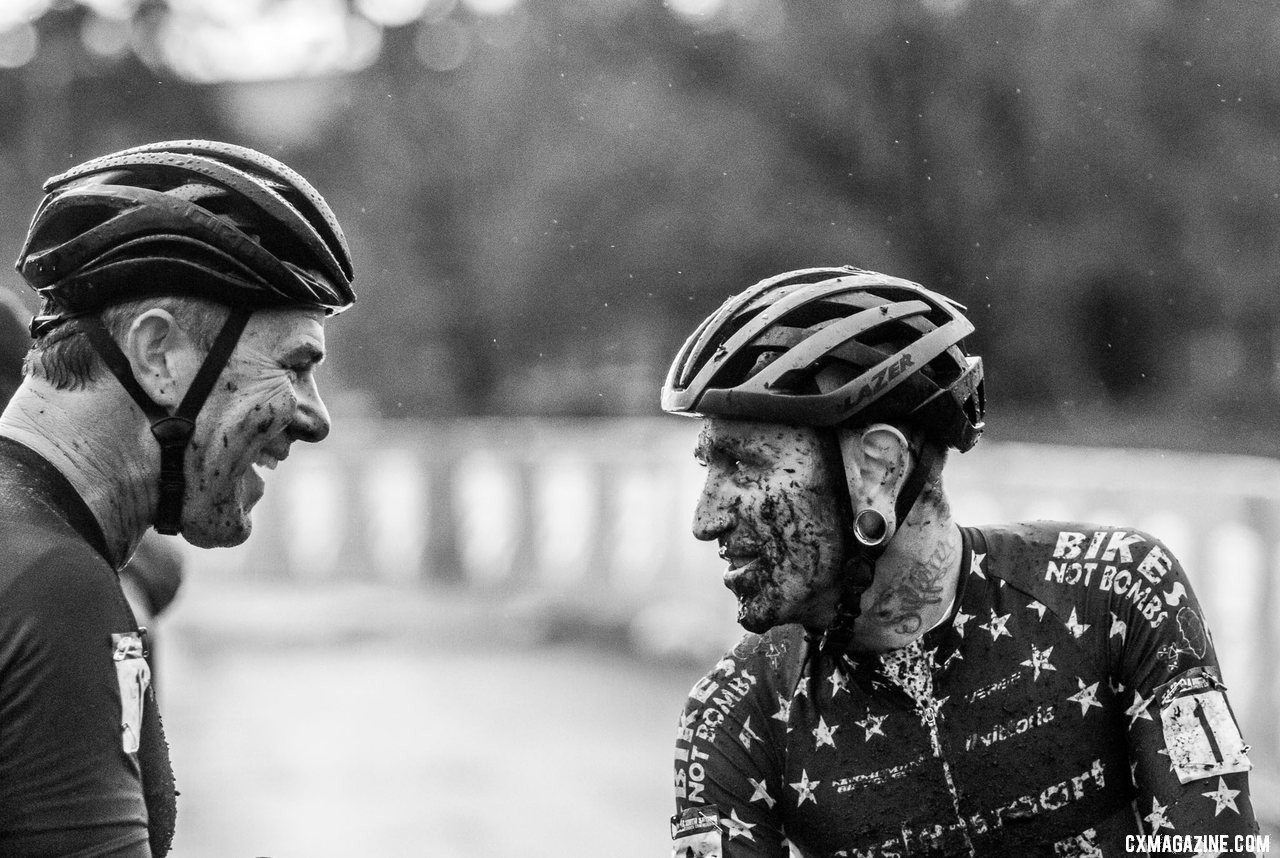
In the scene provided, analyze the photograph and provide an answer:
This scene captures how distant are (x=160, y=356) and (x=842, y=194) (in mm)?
25851

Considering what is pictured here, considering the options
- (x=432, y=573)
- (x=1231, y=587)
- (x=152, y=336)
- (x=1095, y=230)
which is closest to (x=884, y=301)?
(x=152, y=336)

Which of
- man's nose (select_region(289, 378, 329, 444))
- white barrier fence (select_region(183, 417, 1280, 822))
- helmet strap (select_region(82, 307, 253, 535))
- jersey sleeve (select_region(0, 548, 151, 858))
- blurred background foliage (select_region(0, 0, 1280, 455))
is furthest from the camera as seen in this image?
blurred background foliage (select_region(0, 0, 1280, 455))

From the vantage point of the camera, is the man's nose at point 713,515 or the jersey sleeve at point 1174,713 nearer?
the jersey sleeve at point 1174,713

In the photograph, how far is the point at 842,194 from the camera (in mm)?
28047

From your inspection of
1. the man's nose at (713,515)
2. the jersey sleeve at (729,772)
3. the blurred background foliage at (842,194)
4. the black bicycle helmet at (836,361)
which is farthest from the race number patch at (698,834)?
the blurred background foliage at (842,194)

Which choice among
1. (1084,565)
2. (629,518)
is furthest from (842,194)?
(1084,565)

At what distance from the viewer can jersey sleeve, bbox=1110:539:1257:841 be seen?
10.2 feet

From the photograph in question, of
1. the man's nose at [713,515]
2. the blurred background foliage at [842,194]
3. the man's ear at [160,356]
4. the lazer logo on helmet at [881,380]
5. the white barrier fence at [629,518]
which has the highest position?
the blurred background foliage at [842,194]

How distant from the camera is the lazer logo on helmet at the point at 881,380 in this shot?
10.8ft

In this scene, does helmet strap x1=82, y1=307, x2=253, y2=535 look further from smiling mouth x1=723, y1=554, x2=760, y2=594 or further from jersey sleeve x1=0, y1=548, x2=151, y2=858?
smiling mouth x1=723, y1=554, x2=760, y2=594

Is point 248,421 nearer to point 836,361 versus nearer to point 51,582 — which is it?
point 51,582

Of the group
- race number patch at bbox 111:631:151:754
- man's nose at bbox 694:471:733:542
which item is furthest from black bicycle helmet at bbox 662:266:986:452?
race number patch at bbox 111:631:151:754

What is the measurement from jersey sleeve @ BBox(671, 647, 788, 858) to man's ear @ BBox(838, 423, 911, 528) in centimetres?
44

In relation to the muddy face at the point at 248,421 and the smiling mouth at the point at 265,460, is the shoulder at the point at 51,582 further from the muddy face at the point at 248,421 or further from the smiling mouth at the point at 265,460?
the smiling mouth at the point at 265,460
